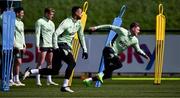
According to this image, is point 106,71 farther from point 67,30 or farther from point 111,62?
point 67,30

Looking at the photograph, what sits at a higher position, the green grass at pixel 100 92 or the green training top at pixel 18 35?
the green training top at pixel 18 35

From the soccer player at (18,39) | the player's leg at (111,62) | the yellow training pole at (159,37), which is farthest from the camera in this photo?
the yellow training pole at (159,37)

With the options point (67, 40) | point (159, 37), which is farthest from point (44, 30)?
point (159, 37)

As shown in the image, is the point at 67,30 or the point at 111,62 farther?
the point at 111,62

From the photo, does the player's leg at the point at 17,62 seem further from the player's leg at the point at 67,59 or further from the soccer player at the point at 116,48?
the player's leg at the point at 67,59

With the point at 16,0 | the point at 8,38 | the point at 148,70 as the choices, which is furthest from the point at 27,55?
the point at 8,38

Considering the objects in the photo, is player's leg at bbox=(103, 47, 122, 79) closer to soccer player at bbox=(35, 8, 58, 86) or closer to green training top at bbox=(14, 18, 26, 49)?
soccer player at bbox=(35, 8, 58, 86)

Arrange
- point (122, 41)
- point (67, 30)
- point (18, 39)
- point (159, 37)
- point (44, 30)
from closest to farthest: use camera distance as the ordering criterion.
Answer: point (67, 30), point (122, 41), point (18, 39), point (44, 30), point (159, 37)

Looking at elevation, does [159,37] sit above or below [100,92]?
above

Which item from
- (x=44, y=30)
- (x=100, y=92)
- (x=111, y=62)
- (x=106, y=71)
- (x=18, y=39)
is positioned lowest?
(x=100, y=92)

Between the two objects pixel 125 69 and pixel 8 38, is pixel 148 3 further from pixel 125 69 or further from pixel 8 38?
pixel 8 38

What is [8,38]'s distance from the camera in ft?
55.7

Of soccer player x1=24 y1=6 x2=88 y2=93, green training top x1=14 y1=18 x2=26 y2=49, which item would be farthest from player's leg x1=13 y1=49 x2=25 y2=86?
soccer player x1=24 y1=6 x2=88 y2=93

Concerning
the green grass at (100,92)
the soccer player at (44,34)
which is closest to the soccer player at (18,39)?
the soccer player at (44,34)
